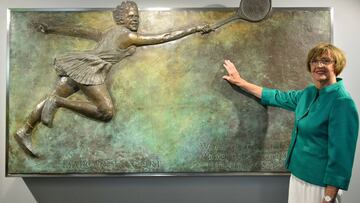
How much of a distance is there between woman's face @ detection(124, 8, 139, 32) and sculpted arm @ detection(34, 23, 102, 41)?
18 cm

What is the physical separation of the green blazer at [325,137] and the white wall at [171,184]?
470 millimetres

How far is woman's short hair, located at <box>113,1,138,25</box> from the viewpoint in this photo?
190cm

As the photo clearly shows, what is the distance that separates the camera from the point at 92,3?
2053mm

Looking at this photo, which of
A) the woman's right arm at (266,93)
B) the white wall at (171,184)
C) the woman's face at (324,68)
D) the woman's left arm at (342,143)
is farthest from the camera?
the white wall at (171,184)

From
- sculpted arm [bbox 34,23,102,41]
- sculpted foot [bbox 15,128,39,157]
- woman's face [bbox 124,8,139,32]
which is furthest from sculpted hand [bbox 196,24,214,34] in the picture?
sculpted foot [bbox 15,128,39,157]

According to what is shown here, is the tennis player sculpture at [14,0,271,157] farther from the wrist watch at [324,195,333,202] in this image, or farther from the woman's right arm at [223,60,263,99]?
the wrist watch at [324,195,333,202]

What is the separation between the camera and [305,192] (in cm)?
Answer: 159

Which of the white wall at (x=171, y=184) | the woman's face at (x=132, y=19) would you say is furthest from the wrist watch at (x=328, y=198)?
the woman's face at (x=132, y=19)

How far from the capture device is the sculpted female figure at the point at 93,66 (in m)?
1.88

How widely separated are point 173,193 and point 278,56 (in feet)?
3.63

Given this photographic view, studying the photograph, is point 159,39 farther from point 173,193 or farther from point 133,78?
point 173,193

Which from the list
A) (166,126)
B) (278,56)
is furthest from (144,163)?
(278,56)

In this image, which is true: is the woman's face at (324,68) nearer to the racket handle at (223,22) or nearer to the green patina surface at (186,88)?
the green patina surface at (186,88)

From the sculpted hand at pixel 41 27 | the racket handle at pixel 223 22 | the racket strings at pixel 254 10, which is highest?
the racket strings at pixel 254 10
